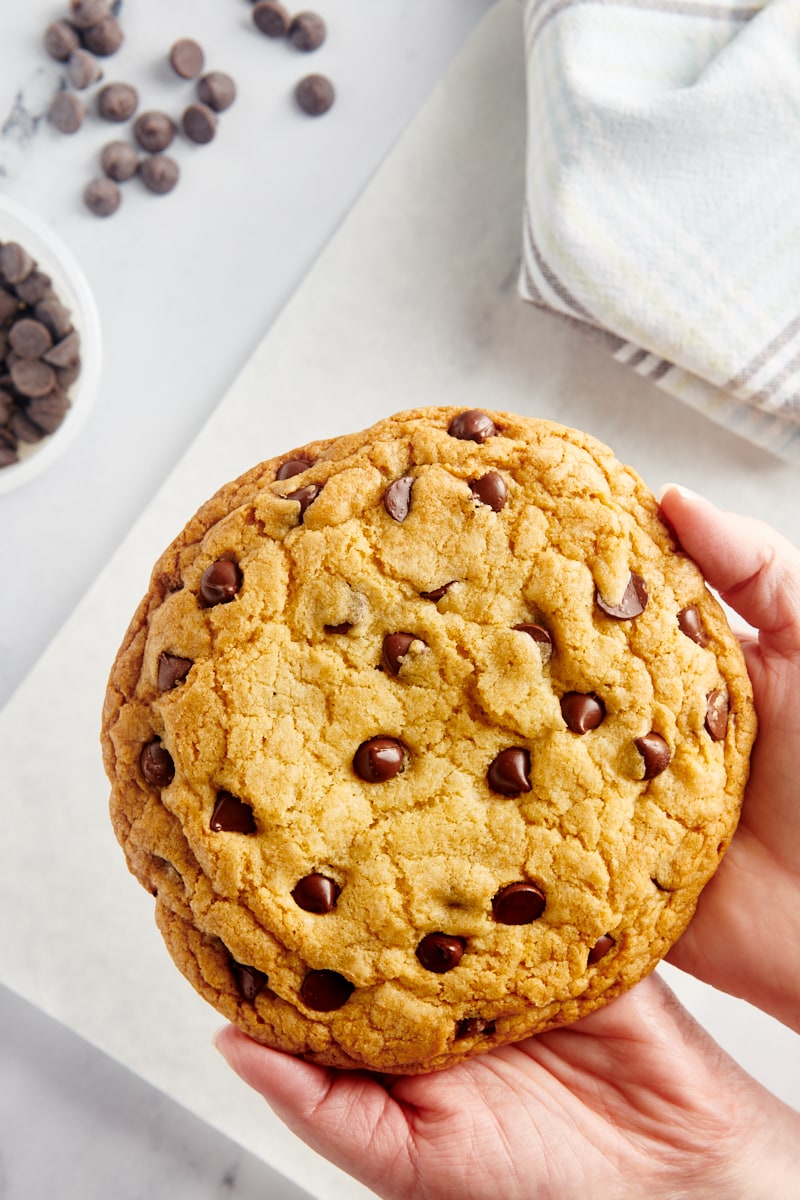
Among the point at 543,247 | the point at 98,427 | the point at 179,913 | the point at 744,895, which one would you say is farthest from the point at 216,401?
the point at 744,895

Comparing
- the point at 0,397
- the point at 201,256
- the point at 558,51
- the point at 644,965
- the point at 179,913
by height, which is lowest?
the point at 179,913

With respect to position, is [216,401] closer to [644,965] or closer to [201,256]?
[201,256]

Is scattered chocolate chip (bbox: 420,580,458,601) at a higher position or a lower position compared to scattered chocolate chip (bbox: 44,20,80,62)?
lower

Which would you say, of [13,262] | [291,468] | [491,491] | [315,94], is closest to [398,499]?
[491,491]

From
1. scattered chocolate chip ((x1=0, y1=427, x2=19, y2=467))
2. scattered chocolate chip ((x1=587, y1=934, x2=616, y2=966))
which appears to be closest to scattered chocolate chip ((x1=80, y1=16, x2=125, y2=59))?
scattered chocolate chip ((x1=0, y1=427, x2=19, y2=467))

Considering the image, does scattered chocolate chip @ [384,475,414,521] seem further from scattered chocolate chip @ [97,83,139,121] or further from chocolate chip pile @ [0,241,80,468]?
scattered chocolate chip @ [97,83,139,121]

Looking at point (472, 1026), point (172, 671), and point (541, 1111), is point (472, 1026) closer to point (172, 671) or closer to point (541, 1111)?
point (541, 1111)
